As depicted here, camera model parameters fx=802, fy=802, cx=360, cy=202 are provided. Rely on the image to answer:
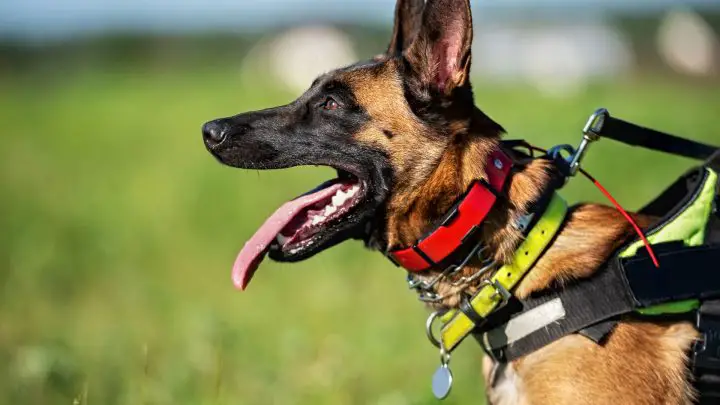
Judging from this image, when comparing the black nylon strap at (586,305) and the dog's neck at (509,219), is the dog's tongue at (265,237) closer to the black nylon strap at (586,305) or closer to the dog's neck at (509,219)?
the dog's neck at (509,219)

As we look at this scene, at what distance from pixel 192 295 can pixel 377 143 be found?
12.8 feet

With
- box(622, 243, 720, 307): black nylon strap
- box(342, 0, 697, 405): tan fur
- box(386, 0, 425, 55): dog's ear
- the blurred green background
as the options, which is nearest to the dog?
box(342, 0, 697, 405): tan fur

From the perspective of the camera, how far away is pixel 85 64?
180 ft

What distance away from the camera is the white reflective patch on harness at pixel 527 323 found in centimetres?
278

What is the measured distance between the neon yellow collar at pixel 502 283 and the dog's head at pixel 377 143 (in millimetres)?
319

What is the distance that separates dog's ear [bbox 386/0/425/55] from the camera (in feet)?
12.1

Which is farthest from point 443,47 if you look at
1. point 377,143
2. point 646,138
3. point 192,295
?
point 192,295

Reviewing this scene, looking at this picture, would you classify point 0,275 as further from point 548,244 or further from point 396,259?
point 548,244

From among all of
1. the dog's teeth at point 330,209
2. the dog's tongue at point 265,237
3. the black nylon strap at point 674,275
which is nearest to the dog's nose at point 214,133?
the dog's tongue at point 265,237

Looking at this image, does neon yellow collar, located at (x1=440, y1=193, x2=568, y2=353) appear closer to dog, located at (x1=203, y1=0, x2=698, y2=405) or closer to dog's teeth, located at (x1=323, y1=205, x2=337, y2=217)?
dog, located at (x1=203, y1=0, x2=698, y2=405)

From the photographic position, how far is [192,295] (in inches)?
261

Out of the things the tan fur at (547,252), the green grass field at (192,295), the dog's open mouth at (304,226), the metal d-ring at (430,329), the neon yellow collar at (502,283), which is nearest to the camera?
the tan fur at (547,252)

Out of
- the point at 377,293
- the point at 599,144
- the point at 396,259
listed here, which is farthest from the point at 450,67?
the point at 599,144

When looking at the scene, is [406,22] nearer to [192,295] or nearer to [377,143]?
[377,143]
